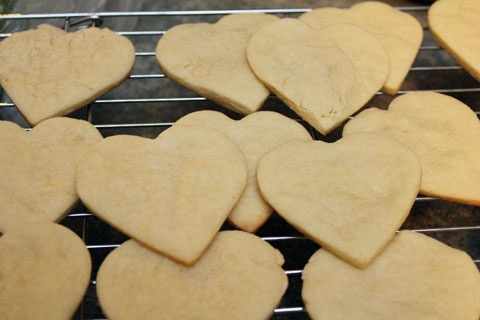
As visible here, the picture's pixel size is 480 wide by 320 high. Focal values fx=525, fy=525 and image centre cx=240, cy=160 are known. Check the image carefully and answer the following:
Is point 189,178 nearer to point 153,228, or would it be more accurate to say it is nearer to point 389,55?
point 153,228

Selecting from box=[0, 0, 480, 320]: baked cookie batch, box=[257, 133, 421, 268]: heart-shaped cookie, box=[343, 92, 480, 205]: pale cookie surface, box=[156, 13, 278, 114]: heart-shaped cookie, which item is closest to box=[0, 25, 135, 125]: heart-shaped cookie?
box=[0, 0, 480, 320]: baked cookie batch

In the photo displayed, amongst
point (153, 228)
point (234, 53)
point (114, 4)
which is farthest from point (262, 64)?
point (114, 4)

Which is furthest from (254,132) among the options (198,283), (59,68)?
(59,68)

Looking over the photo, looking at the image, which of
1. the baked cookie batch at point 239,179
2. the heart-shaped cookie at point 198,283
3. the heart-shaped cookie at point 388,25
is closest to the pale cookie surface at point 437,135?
the baked cookie batch at point 239,179

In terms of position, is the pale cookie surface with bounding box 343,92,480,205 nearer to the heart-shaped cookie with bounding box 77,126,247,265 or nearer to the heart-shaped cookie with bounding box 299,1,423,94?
the heart-shaped cookie with bounding box 299,1,423,94

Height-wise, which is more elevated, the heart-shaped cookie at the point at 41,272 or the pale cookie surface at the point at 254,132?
the pale cookie surface at the point at 254,132

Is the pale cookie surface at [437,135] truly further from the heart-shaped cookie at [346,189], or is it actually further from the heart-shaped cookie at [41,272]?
the heart-shaped cookie at [41,272]
